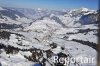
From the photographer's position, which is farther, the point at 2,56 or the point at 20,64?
the point at 2,56

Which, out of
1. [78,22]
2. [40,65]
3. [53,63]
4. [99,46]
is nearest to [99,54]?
[99,46]

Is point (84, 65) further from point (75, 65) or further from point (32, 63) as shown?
point (32, 63)

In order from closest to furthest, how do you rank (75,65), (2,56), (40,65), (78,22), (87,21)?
(40,65) < (2,56) < (75,65) < (87,21) < (78,22)

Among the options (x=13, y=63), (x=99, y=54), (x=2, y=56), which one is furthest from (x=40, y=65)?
(x=99, y=54)

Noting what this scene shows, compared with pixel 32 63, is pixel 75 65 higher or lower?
lower

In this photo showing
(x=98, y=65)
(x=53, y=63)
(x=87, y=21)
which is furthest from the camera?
(x=87, y=21)

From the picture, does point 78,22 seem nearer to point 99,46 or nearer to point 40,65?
point 40,65

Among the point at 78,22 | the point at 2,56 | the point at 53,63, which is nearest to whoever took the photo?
the point at 2,56

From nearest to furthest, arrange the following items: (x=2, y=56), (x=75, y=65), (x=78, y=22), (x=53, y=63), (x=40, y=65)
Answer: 1. (x=40, y=65)
2. (x=2, y=56)
3. (x=53, y=63)
4. (x=75, y=65)
5. (x=78, y=22)

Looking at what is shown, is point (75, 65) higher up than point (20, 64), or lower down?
lower down
